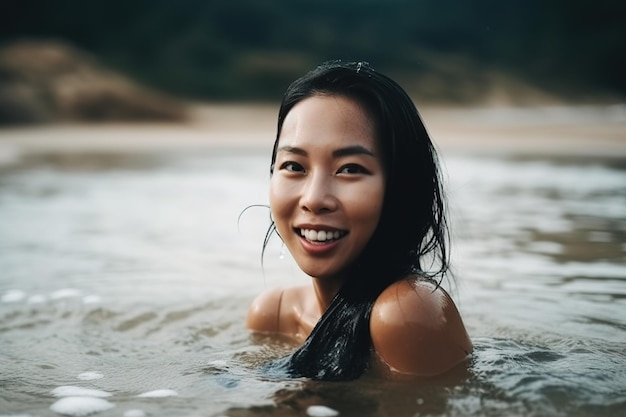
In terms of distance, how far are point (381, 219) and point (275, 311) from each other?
1133 mm

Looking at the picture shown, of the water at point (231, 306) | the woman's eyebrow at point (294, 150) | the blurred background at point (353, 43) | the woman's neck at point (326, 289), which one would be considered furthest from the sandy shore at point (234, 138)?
the blurred background at point (353, 43)

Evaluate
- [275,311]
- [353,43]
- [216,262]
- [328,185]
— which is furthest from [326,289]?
[353,43]

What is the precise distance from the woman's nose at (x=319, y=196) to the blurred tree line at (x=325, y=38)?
1562 inches

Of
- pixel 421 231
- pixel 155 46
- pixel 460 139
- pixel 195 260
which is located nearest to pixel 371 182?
pixel 421 231

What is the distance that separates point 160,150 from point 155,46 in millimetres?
32511

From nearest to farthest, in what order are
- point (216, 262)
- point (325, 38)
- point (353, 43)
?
1. point (216, 262)
2. point (353, 43)
3. point (325, 38)

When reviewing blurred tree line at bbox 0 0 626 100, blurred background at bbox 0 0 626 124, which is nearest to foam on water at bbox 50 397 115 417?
blurred background at bbox 0 0 626 124

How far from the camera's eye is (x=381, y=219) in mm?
2531

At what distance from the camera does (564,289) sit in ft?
14.4

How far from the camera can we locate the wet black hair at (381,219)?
2.52 m

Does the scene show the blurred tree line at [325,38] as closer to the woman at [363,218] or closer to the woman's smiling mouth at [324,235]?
the woman at [363,218]

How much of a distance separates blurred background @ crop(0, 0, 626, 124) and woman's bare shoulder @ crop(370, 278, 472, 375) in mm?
35696

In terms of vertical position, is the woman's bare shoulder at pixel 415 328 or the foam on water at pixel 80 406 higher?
the woman's bare shoulder at pixel 415 328

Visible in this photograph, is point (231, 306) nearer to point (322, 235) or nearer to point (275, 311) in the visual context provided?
point (275, 311)
